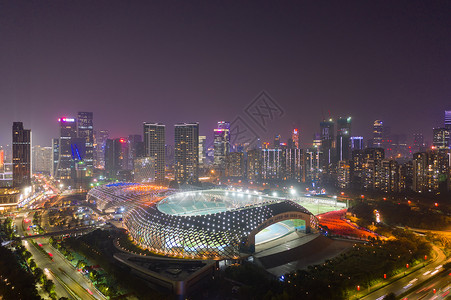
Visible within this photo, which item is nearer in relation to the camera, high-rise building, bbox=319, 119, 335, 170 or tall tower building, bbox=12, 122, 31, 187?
tall tower building, bbox=12, 122, 31, 187

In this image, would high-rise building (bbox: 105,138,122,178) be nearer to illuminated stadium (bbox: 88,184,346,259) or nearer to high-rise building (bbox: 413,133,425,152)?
illuminated stadium (bbox: 88,184,346,259)

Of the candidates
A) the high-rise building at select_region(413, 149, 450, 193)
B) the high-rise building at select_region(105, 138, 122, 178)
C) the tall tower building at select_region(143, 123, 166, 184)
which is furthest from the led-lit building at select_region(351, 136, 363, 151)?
the high-rise building at select_region(105, 138, 122, 178)

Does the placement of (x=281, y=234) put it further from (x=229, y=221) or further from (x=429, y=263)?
(x=429, y=263)

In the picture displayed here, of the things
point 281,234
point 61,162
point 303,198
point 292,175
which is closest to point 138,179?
point 61,162

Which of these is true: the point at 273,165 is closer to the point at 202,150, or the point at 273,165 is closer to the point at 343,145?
the point at 343,145

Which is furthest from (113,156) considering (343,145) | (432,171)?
(432,171)

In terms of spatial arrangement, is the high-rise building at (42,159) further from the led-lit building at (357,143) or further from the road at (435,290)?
the road at (435,290)

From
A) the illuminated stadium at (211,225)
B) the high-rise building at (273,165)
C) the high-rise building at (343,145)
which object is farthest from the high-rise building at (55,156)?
the high-rise building at (343,145)
